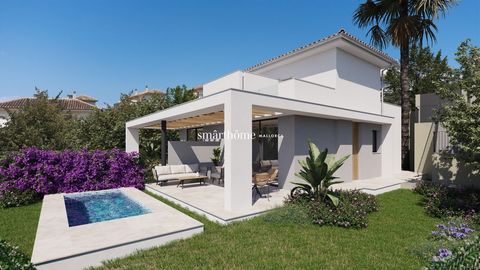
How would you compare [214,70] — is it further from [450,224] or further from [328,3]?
[450,224]

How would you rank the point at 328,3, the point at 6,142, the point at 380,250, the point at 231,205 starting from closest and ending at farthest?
the point at 380,250, the point at 231,205, the point at 328,3, the point at 6,142

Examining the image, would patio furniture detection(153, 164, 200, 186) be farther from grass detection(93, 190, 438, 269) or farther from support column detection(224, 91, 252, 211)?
grass detection(93, 190, 438, 269)

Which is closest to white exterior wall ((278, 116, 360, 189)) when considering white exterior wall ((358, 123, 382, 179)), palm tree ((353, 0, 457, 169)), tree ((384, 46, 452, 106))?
white exterior wall ((358, 123, 382, 179))

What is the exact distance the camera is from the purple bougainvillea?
1196 centimetres

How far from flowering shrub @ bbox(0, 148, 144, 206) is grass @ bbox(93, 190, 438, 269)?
8470mm

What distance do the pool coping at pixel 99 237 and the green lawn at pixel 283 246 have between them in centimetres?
29

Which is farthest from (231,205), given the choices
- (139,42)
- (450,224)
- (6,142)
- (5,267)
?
(6,142)

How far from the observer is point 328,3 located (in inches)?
609

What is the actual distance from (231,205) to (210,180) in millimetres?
7366

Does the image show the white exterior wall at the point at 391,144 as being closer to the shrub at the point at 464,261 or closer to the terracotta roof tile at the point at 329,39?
the terracotta roof tile at the point at 329,39

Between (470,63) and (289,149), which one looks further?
(289,149)

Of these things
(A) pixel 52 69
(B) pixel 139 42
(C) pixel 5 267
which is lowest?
(C) pixel 5 267

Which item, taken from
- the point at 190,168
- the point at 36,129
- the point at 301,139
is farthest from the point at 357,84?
the point at 36,129

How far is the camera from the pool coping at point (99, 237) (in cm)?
539
